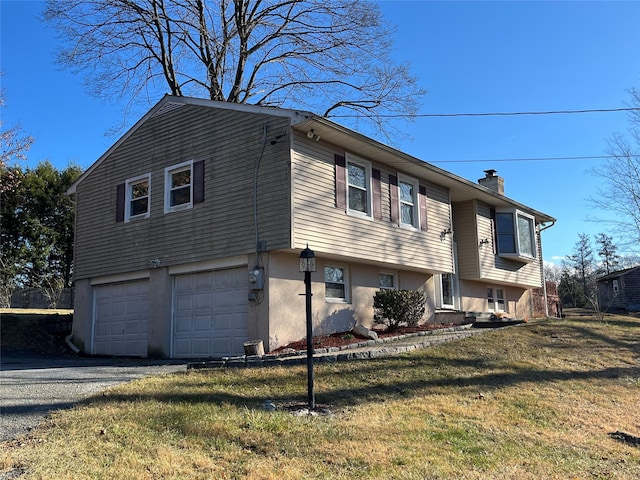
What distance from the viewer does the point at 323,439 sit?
18.3ft

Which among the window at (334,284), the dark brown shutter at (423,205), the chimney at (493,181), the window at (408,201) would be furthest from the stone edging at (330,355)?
the chimney at (493,181)

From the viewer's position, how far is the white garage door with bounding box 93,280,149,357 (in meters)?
14.1

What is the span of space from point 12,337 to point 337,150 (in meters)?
11.2

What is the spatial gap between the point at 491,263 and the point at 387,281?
571 cm

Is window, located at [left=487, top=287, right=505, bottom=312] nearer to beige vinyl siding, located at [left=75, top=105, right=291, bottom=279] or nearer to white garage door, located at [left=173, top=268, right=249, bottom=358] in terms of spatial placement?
white garage door, located at [left=173, top=268, right=249, bottom=358]

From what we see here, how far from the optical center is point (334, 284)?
1330 cm

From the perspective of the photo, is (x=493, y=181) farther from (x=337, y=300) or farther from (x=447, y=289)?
(x=337, y=300)

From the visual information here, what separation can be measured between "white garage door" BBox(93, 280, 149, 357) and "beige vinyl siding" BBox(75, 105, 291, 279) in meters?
0.58

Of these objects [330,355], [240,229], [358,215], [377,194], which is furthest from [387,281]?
[330,355]

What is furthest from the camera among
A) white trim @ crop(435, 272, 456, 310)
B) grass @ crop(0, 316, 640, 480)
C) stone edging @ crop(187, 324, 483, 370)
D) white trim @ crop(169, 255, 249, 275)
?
white trim @ crop(435, 272, 456, 310)

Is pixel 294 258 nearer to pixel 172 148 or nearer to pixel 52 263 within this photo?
pixel 172 148

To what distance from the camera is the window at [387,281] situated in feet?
48.9

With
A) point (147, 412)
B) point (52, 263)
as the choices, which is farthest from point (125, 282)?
point (52, 263)

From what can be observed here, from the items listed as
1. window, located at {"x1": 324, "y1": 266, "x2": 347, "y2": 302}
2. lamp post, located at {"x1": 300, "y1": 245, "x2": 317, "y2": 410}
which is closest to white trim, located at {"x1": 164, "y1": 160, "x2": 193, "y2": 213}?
window, located at {"x1": 324, "y1": 266, "x2": 347, "y2": 302}
